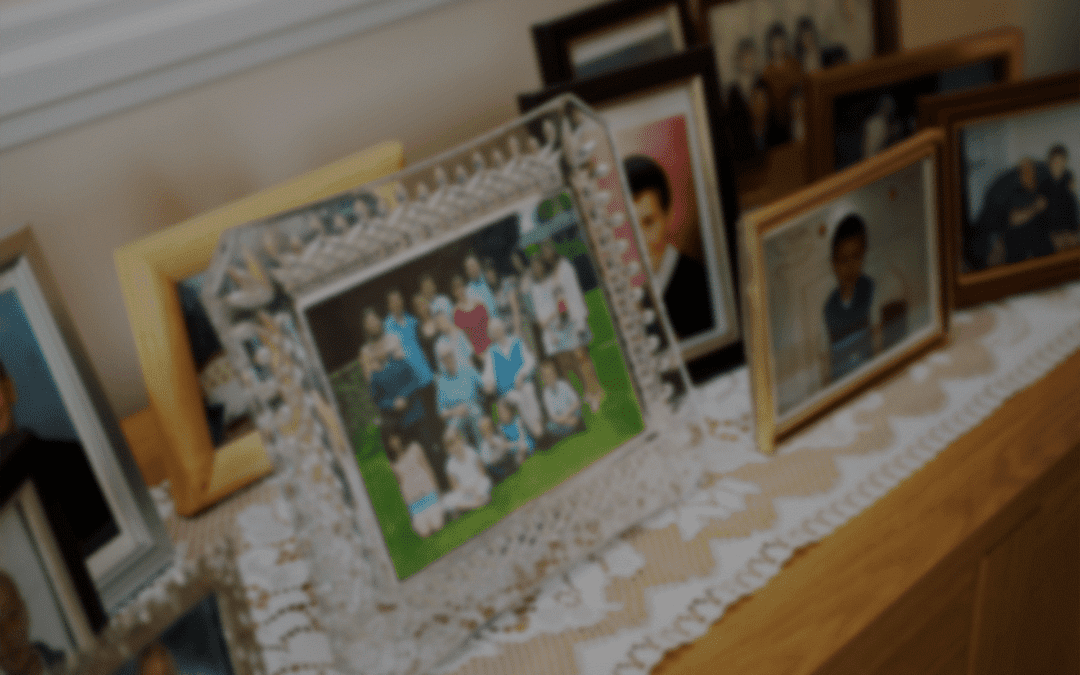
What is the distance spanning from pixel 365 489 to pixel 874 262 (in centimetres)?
56

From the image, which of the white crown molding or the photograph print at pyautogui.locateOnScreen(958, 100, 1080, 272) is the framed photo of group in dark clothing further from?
the photograph print at pyautogui.locateOnScreen(958, 100, 1080, 272)

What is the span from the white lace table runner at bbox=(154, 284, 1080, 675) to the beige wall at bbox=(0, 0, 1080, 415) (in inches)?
10.9

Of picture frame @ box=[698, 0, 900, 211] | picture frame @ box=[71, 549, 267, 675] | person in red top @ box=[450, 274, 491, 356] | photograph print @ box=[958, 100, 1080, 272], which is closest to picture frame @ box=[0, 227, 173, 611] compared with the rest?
picture frame @ box=[71, 549, 267, 675]

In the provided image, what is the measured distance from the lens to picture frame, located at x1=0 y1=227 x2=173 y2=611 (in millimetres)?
593

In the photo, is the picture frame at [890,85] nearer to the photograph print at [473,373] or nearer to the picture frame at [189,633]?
the photograph print at [473,373]

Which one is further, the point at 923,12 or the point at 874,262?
the point at 923,12

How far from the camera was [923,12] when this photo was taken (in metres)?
1.26

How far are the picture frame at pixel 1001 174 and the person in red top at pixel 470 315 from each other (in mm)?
554

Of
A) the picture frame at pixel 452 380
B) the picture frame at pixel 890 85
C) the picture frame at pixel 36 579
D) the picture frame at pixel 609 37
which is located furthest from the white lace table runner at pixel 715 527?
the picture frame at pixel 609 37

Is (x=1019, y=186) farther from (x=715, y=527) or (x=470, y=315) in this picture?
(x=470, y=315)

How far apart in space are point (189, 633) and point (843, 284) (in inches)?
25.6

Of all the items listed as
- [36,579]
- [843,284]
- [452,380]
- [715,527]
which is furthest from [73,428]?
[843,284]

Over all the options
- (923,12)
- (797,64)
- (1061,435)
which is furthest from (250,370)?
(923,12)

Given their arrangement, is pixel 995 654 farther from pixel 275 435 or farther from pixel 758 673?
pixel 275 435
